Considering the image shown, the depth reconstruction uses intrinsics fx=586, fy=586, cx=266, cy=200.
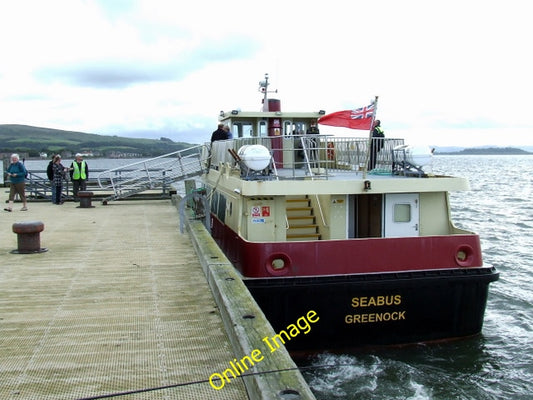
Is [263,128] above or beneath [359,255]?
above

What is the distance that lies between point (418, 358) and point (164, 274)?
4654 mm

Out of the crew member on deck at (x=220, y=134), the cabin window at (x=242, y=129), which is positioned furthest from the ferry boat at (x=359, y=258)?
the cabin window at (x=242, y=129)

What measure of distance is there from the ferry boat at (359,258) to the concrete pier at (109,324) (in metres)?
1.36

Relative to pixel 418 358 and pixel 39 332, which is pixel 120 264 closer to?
pixel 39 332

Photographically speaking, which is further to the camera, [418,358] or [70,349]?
[418,358]

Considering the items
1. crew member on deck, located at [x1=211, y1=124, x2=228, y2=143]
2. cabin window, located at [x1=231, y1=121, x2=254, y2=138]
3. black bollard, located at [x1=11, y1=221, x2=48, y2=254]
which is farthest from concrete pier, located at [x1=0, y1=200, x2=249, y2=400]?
cabin window, located at [x1=231, y1=121, x2=254, y2=138]

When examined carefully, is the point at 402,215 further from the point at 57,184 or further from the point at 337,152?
the point at 57,184

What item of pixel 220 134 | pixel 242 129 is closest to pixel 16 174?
pixel 220 134

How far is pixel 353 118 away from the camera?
10.3 m

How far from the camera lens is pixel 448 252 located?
10000 mm

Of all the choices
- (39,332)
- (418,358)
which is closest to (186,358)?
(39,332)

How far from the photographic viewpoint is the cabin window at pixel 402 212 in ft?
35.4

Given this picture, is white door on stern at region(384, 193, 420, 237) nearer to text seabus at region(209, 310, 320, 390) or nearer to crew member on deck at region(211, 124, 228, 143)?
text seabus at region(209, 310, 320, 390)

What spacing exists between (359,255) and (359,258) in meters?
0.05
